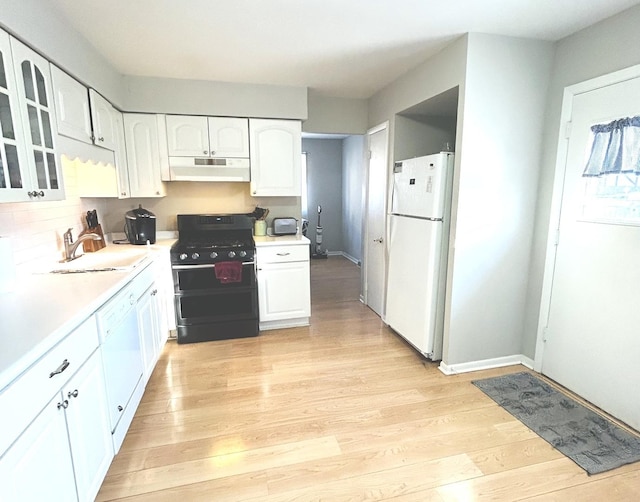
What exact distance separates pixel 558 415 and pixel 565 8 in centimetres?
247

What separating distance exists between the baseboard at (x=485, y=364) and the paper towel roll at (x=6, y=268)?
9.33 ft

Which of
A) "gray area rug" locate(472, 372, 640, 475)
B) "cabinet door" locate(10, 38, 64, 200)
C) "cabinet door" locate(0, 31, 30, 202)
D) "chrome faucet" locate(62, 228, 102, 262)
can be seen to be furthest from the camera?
"chrome faucet" locate(62, 228, 102, 262)

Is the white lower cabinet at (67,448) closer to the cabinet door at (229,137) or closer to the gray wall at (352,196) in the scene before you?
the cabinet door at (229,137)

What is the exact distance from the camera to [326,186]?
23.1 ft

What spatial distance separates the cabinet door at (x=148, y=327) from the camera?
227cm

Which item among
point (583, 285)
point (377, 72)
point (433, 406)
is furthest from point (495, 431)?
point (377, 72)

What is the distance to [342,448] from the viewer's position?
1877mm

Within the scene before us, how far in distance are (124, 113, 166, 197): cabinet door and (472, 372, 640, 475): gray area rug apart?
3354 millimetres

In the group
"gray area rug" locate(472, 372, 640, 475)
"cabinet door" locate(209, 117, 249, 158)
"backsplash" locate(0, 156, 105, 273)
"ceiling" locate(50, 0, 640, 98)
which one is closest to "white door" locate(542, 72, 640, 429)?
"gray area rug" locate(472, 372, 640, 475)

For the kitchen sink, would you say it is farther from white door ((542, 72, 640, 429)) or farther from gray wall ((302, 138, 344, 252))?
gray wall ((302, 138, 344, 252))

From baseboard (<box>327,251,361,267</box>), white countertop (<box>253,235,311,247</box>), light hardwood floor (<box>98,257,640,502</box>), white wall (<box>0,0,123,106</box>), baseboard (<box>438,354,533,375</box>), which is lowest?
light hardwood floor (<box>98,257,640,502</box>)

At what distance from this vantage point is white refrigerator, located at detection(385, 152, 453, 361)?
8.36 ft

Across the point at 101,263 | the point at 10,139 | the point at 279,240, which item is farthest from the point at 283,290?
the point at 10,139

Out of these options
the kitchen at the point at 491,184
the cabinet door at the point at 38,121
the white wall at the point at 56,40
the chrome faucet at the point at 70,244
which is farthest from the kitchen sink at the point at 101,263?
the white wall at the point at 56,40
